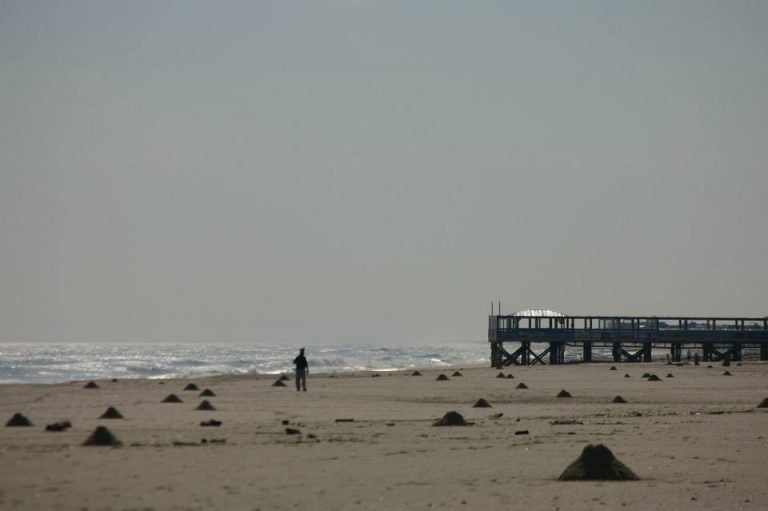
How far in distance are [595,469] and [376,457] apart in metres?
3.11

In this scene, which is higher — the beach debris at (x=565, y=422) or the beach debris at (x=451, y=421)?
the beach debris at (x=451, y=421)

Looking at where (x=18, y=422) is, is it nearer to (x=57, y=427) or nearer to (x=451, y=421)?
(x=57, y=427)

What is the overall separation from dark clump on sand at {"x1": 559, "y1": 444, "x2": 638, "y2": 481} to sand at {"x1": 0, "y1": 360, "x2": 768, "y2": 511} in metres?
0.23

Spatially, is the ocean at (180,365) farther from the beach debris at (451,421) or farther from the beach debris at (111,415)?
the beach debris at (451,421)

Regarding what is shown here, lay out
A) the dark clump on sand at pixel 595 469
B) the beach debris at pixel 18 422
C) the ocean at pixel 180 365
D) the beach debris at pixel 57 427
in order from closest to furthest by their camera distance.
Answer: the dark clump on sand at pixel 595 469 → the beach debris at pixel 57 427 → the beach debris at pixel 18 422 → the ocean at pixel 180 365

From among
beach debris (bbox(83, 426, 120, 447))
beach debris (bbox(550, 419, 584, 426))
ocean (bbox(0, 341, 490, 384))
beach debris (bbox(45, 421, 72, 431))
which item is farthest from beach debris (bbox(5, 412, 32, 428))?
ocean (bbox(0, 341, 490, 384))

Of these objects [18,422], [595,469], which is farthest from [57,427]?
[595,469]

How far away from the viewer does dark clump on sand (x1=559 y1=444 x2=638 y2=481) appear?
14.1 m

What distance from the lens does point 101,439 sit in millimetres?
15492

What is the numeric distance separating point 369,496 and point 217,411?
12.4m

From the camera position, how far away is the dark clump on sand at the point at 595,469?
46.4 feet

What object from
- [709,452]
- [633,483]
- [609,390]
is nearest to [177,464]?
[633,483]

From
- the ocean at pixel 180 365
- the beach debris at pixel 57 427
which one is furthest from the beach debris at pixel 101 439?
the ocean at pixel 180 365

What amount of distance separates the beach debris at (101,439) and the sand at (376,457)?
0.17 m
